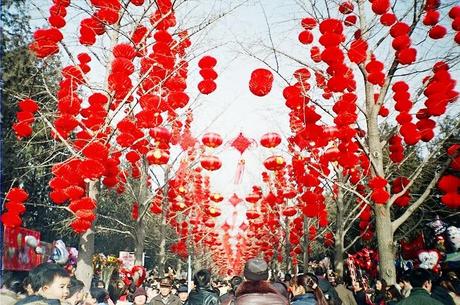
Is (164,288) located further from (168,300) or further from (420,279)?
(420,279)

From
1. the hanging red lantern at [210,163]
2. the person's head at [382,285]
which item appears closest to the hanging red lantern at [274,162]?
the hanging red lantern at [210,163]

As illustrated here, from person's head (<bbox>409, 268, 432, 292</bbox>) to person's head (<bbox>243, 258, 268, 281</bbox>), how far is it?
1.90 meters

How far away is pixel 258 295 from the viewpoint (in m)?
3.96

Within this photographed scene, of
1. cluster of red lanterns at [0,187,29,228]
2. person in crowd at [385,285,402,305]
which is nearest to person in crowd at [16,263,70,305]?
person in crowd at [385,285,402,305]

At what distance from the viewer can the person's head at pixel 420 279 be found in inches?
187

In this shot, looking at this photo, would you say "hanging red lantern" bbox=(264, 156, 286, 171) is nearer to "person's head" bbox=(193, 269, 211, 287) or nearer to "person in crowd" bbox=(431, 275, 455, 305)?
"person's head" bbox=(193, 269, 211, 287)

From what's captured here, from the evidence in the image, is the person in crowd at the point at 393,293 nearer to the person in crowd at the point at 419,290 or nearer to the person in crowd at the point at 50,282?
the person in crowd at the point at 419,290

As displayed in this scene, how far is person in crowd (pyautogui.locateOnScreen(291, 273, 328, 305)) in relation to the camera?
4.99 m

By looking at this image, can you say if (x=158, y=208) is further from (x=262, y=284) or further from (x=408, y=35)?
(x=262, y=284)

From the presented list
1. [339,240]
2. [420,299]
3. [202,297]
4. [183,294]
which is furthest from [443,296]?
[339,240]

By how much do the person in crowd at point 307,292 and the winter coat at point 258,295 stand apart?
110 cm

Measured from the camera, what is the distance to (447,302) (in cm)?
541

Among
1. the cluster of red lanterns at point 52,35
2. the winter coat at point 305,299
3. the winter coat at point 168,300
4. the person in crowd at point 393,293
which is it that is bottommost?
the winter coat at point 168,300

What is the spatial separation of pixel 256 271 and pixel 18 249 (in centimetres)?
1507
